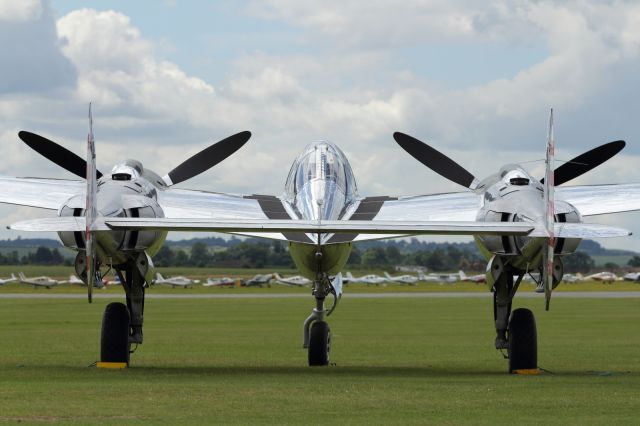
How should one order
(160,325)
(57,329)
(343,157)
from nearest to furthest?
(343,157) → (57,329) → (160,325)

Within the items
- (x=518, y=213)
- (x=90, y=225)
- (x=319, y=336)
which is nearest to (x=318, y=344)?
(x=319, y=336)

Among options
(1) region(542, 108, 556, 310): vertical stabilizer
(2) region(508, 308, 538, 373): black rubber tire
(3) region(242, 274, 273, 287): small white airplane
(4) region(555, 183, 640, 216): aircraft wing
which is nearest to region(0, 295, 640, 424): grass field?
(2) region(508, 308, 538, 373): black rubber tire

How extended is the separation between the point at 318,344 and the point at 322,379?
4658 millimetres

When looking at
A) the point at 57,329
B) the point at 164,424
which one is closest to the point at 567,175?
the point at 164,424

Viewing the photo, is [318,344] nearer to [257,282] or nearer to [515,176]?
[515,176]

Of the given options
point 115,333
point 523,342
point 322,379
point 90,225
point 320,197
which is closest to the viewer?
point 90,225

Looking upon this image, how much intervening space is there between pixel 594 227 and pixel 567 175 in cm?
636

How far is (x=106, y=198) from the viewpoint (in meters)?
22.1

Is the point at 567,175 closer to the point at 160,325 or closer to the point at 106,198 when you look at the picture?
the point at 106,198

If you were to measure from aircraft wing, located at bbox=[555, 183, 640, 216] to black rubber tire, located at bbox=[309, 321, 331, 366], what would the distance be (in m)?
5.75

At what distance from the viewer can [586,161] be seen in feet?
85.8

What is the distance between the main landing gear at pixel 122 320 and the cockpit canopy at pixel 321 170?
11.7ft

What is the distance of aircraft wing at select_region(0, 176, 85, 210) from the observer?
23.8 metres

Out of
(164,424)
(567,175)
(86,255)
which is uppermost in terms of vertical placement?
(567,175)
